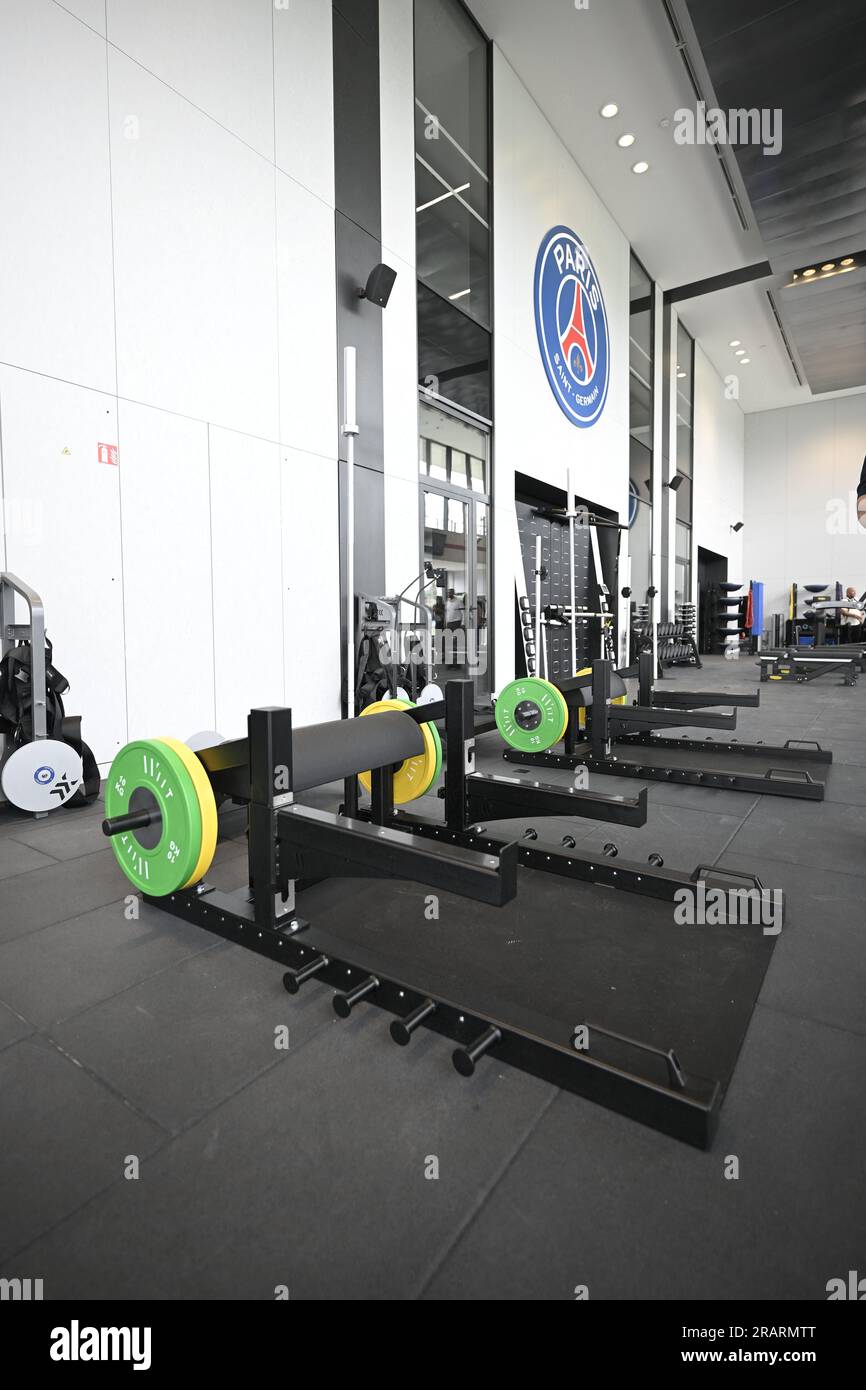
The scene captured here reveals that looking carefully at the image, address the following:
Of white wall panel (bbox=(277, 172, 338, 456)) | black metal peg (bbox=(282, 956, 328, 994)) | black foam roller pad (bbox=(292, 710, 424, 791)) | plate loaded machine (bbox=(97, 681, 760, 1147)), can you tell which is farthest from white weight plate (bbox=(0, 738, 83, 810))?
white wall panel (bbox=(277, 172, 338, 456))

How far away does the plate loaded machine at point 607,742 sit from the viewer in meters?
3.36

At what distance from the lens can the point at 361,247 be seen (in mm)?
4691

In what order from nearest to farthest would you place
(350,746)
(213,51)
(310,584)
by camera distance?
(350,746), (213,51), (310,584)

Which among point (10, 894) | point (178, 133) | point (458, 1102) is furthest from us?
point (178, 133)

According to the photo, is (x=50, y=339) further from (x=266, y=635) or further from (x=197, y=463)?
(x=266, y=635)

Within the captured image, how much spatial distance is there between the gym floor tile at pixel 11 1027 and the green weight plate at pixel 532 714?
263 cm

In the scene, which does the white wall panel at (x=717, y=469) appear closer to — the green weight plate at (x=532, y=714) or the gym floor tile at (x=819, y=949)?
the green weight plate at (x=532, y=714)

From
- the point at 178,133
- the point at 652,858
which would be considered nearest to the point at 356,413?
the point at 178,133

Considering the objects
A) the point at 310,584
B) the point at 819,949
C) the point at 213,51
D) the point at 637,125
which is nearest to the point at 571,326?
the point at 637,125

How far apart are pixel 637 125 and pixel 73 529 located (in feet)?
24.8

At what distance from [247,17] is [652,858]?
4.97 meters

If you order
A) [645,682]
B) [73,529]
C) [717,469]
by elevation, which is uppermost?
[717,469]

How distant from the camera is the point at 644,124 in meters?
7.05

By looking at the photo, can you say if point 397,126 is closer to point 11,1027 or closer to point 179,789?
point 179,789
